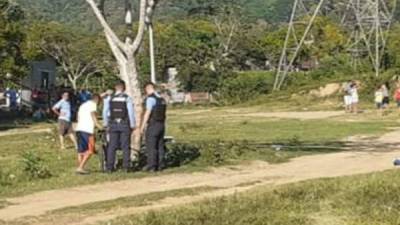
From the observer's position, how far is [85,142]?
1852cm

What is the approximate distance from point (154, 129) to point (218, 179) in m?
1.79

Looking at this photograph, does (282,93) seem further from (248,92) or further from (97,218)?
(97,218)

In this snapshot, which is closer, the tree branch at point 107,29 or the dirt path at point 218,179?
the dirt path at point 218,179

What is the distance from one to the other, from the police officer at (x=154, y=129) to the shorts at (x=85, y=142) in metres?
1.05

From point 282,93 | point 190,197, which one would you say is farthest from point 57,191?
point 282,93

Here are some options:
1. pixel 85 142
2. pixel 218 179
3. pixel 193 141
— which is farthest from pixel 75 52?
pixel 218 179

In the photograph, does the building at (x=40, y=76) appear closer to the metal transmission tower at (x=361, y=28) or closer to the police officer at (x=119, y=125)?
the metal transmission tower at (x=361, y=28)

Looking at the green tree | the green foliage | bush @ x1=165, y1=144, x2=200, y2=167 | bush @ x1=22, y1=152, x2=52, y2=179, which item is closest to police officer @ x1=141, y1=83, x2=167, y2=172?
bush @ x1=165, y1=144, x2=200, y2=167

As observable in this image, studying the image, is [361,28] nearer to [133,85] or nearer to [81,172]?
[133,85]

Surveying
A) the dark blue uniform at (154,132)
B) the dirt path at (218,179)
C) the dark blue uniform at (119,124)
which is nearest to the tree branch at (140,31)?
the dark blue uniform at (154,132)

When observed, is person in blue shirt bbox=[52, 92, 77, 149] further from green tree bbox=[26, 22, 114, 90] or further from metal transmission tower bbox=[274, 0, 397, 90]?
green tree bbox=[26, 22, 114, 90]

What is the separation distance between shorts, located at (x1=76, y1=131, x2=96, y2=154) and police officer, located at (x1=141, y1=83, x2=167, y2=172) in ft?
3.43

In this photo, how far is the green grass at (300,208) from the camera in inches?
437

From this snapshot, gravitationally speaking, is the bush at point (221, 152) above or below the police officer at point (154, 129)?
below
